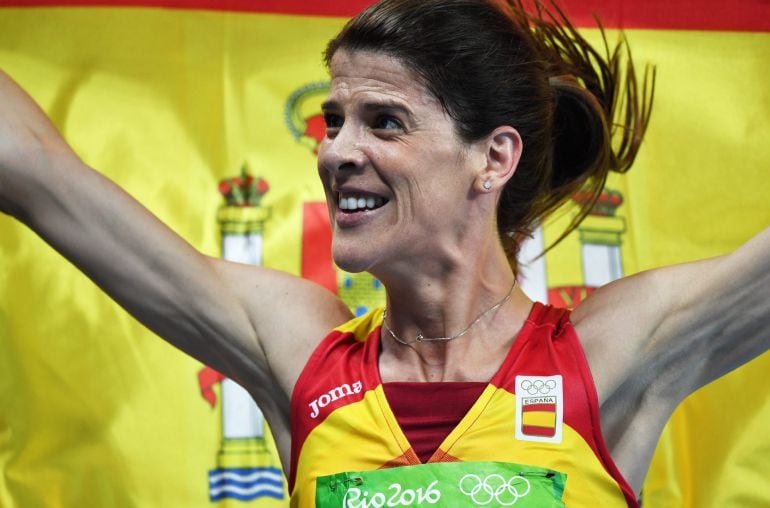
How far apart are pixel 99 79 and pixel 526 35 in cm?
103

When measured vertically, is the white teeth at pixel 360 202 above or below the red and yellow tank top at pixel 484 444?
above

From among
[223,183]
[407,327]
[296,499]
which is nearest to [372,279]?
[223,183]

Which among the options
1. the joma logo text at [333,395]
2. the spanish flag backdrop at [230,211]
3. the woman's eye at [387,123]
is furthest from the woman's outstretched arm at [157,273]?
the spanish flag backdrop at [230,211]

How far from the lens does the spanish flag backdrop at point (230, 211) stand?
2479 mm

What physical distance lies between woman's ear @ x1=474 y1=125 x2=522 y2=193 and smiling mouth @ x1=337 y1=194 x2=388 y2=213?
→ 17 cm

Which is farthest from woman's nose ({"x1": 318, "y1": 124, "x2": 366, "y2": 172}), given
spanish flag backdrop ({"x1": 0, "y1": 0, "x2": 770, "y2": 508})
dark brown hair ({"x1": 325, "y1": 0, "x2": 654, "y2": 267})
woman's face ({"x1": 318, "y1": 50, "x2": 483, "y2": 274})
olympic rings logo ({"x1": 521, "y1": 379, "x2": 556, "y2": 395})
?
spanish flag backdrop ({"x1": 0, "y1": 0, "x2": 770, "y2": 508})

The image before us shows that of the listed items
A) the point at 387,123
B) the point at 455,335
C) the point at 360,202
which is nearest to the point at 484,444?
the point at 455,335

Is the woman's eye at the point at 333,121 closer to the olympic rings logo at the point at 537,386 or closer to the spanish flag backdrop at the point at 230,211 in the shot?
the olympic rings logo at the point at 537,386

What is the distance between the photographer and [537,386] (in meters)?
1.86

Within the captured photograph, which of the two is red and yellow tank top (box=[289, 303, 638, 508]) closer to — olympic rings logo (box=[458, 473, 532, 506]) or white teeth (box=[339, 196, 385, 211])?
olympic rings logo (box=[458, 473, 532, 506])

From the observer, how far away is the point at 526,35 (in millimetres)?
2043

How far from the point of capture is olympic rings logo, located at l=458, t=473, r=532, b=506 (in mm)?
1766

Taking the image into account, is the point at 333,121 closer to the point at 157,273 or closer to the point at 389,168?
the point at 389,168

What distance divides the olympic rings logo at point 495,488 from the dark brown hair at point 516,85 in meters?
0.51
